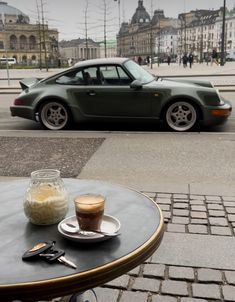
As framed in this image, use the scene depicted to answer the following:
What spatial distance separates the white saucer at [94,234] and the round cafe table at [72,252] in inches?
1.2

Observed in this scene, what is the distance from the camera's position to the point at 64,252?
1691 millimetres

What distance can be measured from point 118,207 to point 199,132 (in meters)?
6.30

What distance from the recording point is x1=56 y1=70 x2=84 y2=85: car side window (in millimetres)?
8680

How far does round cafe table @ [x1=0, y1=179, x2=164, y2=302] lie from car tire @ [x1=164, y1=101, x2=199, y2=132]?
6127 millimetres

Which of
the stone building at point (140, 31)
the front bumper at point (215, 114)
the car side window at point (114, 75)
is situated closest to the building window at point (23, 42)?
the stone building at point (140, 31)

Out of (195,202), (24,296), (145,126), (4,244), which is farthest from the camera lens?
(145,126)

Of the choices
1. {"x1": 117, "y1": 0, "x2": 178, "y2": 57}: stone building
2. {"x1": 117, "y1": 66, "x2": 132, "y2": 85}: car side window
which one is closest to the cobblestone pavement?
{"x1": 117, "y1": 66, "x2": 132, "y2": 85}: car side window

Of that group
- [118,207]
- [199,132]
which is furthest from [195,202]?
[199,132]

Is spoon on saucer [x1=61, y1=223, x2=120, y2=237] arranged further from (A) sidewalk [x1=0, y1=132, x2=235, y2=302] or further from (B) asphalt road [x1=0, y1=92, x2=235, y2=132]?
(B) asphalt road [x1=0, y1=92, x2=235, y2=132]

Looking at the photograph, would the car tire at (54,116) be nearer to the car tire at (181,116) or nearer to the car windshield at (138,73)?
the car windshield at (138,73)

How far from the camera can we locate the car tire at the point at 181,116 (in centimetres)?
823

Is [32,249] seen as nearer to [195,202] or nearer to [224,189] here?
[195,202]

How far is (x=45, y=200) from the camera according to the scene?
1.87 meters

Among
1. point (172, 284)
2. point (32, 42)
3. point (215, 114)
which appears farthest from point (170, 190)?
point (32, 42)
